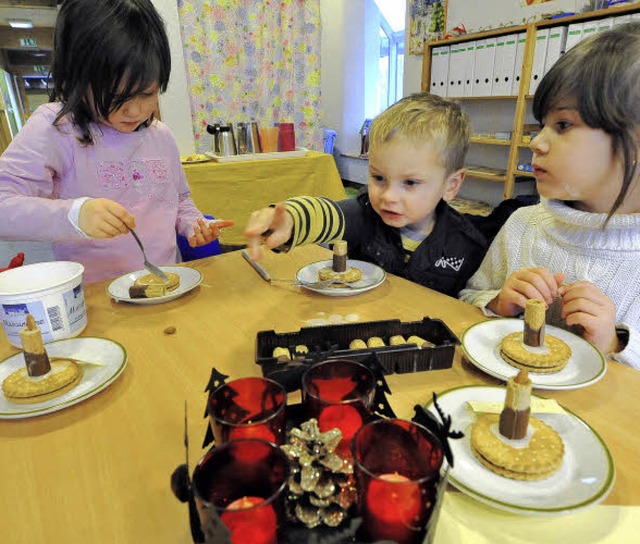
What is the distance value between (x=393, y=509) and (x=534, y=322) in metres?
0.42

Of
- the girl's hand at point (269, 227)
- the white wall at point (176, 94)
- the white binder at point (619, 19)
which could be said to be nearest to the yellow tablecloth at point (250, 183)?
the white wall at point (176, 94)

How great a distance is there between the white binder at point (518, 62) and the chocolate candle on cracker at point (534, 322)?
269 centimetres

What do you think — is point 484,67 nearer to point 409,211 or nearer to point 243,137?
point 243,137

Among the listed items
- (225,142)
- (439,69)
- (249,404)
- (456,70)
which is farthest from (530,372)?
(439,69)

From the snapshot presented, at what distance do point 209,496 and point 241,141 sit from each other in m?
2.96

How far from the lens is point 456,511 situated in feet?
1.35

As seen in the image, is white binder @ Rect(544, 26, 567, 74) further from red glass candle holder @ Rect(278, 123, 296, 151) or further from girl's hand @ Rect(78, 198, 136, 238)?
girl's hand @ Rect(78, 198, 136, 238)

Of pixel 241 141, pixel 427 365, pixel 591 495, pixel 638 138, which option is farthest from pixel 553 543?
pixel 241 141

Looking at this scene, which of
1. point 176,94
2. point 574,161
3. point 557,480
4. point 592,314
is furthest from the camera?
point 176,94

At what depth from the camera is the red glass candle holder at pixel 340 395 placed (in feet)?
1.39

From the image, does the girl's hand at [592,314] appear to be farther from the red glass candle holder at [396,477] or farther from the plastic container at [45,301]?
the plastic container at [45,301]

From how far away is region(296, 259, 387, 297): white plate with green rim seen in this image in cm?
91

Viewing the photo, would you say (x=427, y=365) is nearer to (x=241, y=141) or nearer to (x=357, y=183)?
(x=241, y=141)

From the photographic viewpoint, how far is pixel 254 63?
144 inches
